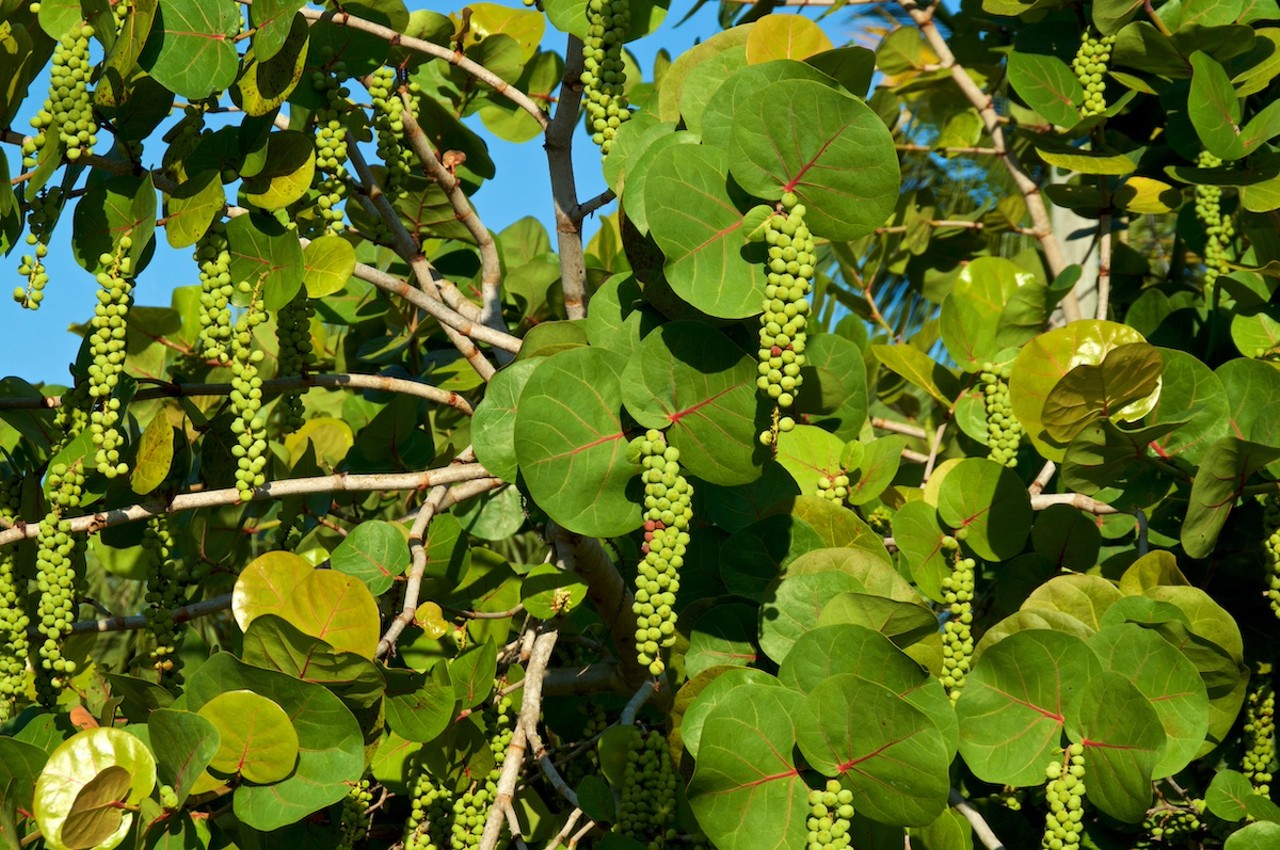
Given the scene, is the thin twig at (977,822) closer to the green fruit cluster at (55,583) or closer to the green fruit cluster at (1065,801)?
the green fruit cluster at (1065,801)

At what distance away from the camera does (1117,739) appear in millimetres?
1344

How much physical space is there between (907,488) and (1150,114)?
92 cm

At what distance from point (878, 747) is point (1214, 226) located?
1.37 metres

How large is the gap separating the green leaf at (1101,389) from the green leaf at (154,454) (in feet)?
3.91

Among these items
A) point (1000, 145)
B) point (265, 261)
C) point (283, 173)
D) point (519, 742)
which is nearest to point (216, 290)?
point (265, 261)

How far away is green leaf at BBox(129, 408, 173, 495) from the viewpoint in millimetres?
1595

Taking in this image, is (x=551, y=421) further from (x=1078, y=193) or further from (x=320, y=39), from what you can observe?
(x=1078, y=193)

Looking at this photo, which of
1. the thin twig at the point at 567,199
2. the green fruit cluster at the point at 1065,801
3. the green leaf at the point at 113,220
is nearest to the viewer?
the green fruit cluster at the point at 1065,801

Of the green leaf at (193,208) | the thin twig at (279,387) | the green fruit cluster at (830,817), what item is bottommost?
the green fruit cluster at (830,817)

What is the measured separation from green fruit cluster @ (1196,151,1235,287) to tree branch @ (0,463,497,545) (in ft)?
4.44

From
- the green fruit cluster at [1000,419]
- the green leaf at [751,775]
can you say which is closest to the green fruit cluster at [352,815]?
the green leaf at [751,775]

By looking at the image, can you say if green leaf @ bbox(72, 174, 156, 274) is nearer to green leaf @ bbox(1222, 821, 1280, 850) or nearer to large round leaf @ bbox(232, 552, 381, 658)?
large round leaf @ bbox(232, 552, 381, 658)

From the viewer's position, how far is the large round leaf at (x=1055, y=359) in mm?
1678

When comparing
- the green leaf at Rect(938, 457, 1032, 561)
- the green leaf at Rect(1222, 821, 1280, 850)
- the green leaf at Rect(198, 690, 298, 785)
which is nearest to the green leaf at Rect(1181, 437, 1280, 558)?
the green leaf at Rect(938, 457, 1032, 561)
